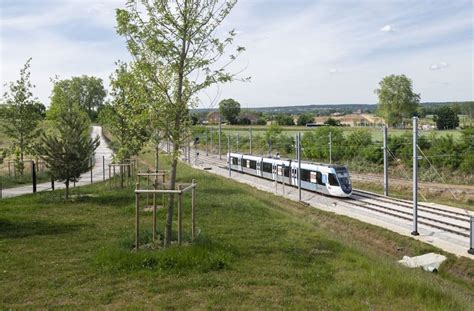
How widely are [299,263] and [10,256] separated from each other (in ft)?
24.2

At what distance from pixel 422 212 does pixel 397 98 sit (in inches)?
3239

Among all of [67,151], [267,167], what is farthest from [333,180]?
[67,151]

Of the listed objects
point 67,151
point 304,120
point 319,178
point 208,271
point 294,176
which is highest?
point 304,120

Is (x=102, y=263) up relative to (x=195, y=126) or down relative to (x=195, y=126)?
down

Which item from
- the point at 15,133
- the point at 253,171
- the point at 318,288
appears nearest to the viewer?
the point at 318,288

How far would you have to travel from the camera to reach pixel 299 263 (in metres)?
11.9

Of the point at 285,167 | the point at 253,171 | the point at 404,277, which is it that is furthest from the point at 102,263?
the point at 253,171

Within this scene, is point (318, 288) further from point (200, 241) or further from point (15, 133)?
point (15, 133)

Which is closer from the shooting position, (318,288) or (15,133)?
(318,288)

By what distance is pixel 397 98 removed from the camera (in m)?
104

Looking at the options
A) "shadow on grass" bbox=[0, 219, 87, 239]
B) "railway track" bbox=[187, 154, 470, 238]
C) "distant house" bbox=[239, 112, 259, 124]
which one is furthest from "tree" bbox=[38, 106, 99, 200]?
"distant house" bbox=[239, 112, 259, 124]

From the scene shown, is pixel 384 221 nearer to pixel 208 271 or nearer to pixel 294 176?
pixel 294 176

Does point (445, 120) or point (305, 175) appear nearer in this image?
point (305, 175)

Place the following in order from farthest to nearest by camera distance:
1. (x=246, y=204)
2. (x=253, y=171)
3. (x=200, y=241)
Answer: (x=253, y=171) → (x=246, y=204) → (x=200, y=241)
